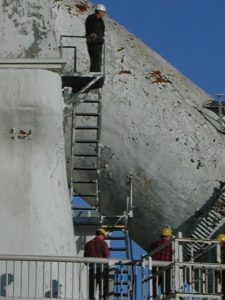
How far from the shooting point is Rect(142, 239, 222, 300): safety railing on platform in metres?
31.6

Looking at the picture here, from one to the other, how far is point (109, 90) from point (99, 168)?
4.64 ft

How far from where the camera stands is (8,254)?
110 ft

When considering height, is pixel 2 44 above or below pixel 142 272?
above

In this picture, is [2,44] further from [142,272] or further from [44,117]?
[142,272]

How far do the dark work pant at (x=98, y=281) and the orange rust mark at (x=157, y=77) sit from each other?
6.41 m

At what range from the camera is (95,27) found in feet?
120

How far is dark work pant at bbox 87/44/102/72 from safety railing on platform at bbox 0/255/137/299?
13.3 ft

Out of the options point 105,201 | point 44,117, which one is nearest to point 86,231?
point 105,201

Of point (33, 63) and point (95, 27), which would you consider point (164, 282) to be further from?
point (95, 27)

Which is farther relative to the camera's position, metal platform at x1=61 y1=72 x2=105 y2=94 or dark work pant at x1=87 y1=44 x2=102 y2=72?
dark work pant at x1=87 y1=44 x2=102 y2=72

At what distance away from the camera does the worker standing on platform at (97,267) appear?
33125 millimetres

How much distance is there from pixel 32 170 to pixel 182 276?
3957 millimetres

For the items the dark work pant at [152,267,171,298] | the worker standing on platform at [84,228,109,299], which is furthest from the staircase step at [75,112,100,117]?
the dark work pant at [152,267,171,298]

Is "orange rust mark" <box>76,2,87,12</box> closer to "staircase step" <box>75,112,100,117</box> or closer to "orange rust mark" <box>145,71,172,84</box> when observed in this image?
"orange rust mark" <box>145,71,172,84</box>
